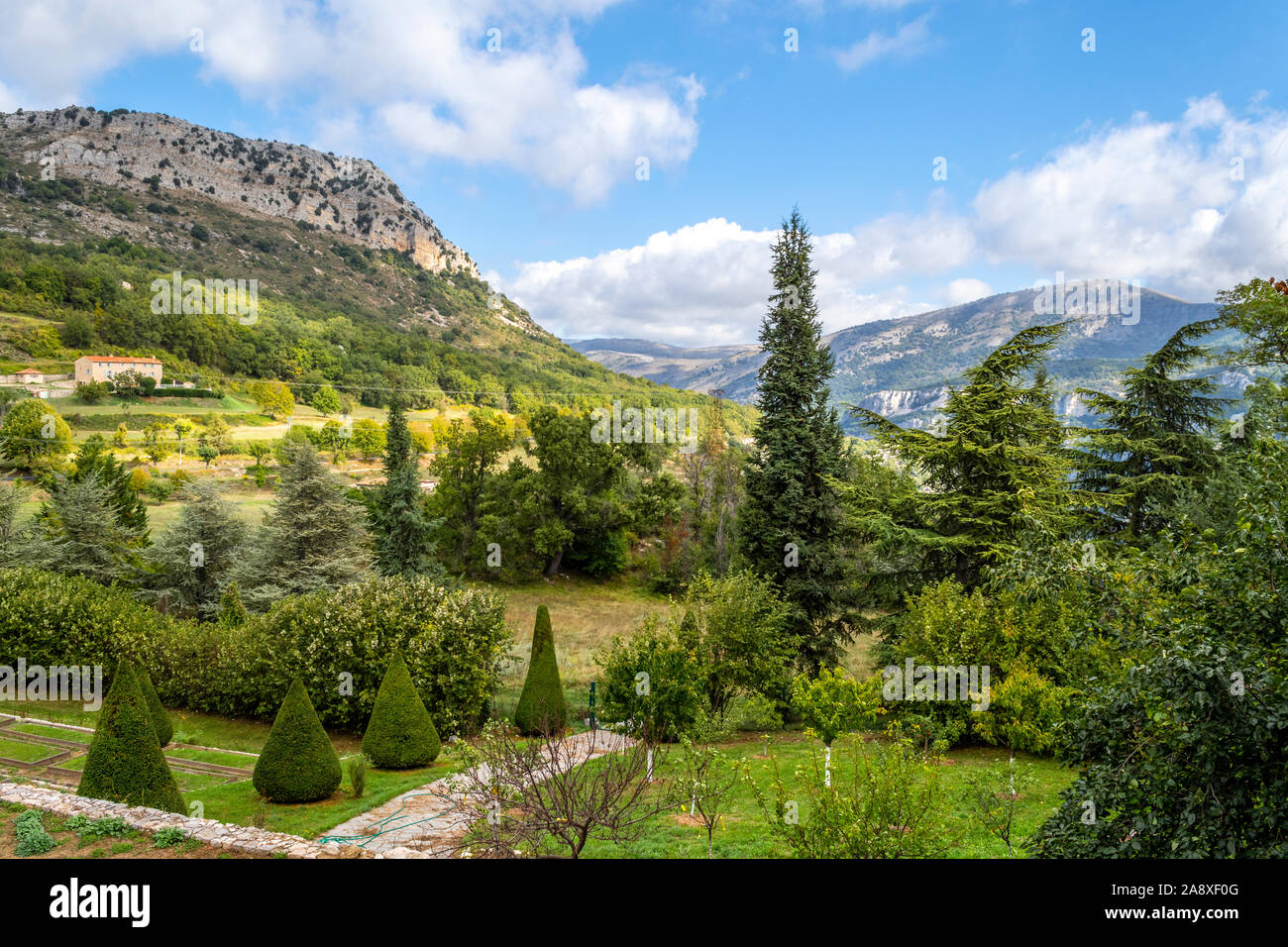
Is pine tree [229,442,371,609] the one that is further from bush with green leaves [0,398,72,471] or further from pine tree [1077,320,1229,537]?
pine tree [1077,320,1229,537]

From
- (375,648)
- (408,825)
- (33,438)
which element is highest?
(33,438)

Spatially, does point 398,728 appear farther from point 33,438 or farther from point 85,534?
point 33,438

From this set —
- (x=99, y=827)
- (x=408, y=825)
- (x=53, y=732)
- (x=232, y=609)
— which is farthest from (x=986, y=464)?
(x=232, y=609)

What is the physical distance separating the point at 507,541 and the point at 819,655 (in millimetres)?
24877

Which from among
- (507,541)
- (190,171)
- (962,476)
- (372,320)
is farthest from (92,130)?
(962,476)

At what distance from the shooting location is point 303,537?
27.5 metres

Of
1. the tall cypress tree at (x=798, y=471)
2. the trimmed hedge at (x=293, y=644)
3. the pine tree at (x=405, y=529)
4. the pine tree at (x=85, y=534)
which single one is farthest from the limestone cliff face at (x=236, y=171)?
the tall cypress tree at (x=798, y=471)

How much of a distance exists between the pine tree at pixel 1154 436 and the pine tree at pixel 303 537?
2985cm

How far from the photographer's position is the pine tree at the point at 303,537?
1042 inches

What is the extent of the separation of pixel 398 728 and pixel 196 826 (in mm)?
A: 6257

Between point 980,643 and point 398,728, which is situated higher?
point 980,643

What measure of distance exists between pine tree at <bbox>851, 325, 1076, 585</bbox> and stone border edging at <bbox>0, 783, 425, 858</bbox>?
14895 millimetres

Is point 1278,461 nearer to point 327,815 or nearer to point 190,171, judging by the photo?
point 327,815

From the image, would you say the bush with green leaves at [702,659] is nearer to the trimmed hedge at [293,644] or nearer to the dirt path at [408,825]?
the dirt path at [408,825]
